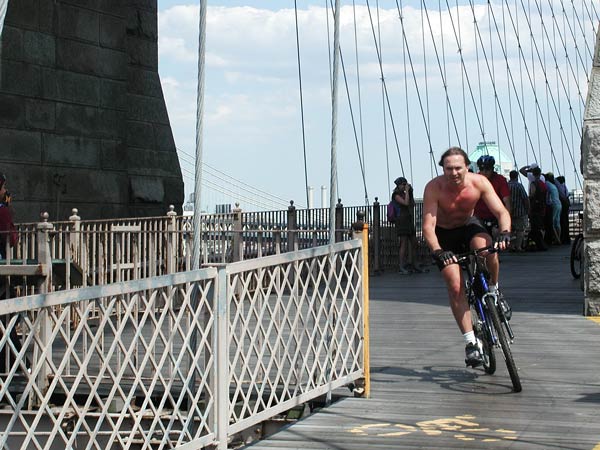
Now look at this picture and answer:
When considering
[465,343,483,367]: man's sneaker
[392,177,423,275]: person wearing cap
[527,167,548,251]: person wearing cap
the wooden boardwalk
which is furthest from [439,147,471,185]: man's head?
[527,167,548,251]: person wearing cap

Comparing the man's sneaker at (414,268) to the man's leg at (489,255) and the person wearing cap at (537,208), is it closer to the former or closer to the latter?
the person wearing cap at (537,208)

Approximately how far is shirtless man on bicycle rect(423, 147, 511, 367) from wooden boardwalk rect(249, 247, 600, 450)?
20.0 inches

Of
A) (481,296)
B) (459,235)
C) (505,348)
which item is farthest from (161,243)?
(505,348)

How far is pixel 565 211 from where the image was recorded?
1268 inches

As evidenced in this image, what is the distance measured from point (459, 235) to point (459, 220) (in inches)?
4.6

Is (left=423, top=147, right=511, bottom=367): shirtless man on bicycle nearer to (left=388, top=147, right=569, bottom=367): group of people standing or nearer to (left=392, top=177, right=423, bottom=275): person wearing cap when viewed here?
(left=388, top=147, right=569, bottom=367): group of people standing

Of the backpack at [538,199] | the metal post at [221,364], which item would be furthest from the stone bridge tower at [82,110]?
the metal post at [221,364]

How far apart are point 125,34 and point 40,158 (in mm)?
3288

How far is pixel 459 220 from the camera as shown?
9.01 meters

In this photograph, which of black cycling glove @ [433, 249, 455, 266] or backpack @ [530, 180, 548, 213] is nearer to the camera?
black cycling glove @ [433, 249, 455, 266]

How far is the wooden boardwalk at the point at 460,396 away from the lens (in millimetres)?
6879

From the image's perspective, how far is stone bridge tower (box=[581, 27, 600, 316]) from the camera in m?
12.7

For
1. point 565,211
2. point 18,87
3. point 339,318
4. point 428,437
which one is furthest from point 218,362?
point 565,211

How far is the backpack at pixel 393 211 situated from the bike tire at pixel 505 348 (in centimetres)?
1418
